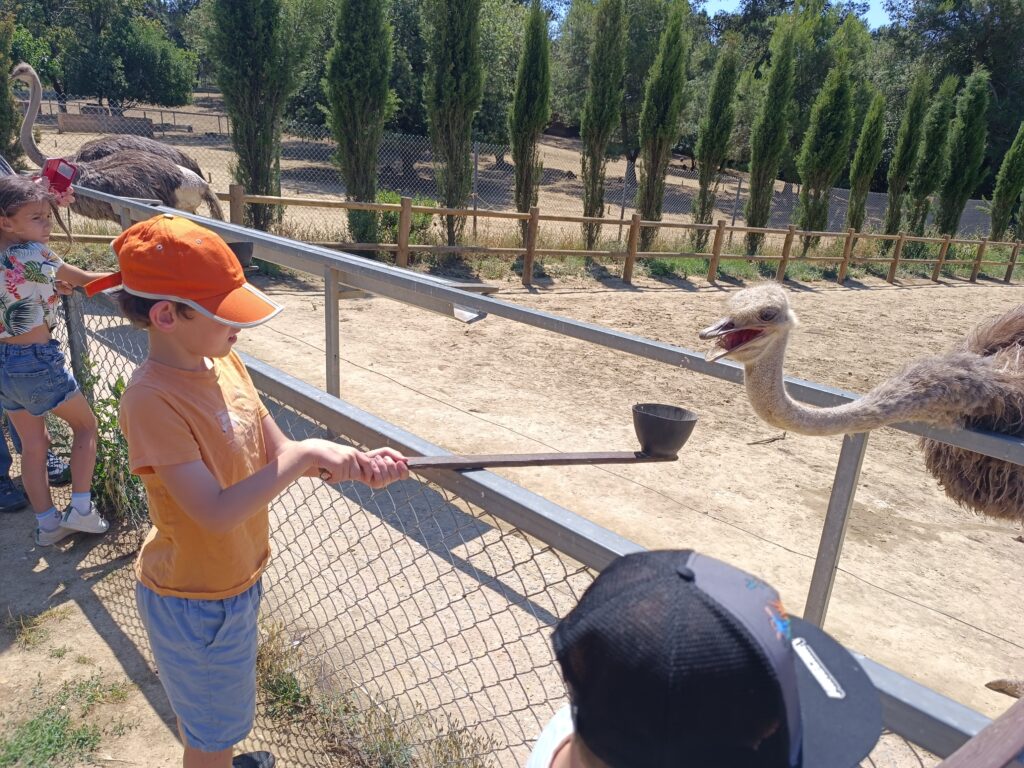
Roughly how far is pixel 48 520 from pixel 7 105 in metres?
11.9

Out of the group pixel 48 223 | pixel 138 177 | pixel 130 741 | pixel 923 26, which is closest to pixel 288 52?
pixel 138 177

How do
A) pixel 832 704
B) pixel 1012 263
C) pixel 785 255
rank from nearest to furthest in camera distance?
pixel 832 704 → pixel 785 255 → pixel 1012 263

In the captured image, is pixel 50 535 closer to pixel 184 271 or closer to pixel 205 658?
pixel 205 658

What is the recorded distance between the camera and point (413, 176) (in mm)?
25719

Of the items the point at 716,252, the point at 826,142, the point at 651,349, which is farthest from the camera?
the point at 826,142

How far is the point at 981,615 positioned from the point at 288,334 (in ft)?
20.1

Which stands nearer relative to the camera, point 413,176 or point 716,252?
point 716,252

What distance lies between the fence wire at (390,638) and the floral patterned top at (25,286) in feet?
0.69

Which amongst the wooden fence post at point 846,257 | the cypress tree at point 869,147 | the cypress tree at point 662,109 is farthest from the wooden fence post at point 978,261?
the cypress tree at point 662,109

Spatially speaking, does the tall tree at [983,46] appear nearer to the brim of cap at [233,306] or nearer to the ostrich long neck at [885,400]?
the ostrich long neck at [885,400]

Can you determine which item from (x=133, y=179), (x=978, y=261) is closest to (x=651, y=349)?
(x=133, y=179)

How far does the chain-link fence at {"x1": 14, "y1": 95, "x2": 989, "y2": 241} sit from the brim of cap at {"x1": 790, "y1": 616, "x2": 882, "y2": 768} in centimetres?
1701

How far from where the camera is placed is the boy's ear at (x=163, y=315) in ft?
5.19

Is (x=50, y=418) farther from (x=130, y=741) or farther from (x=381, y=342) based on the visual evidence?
(x=381, y=342)
